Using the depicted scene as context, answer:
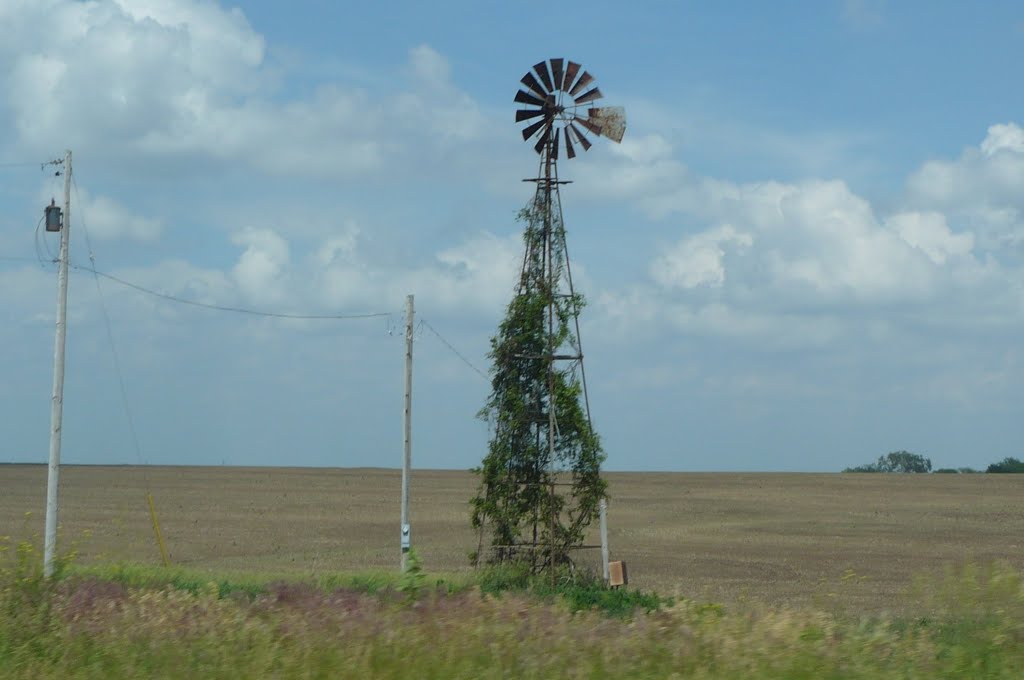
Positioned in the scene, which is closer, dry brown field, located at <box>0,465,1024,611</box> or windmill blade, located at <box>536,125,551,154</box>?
windmill blade, located at <box>536,125,551,154</box>

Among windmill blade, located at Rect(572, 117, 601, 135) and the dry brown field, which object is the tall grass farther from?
windmill blade, located at Rect(572, 117, 601, 135)

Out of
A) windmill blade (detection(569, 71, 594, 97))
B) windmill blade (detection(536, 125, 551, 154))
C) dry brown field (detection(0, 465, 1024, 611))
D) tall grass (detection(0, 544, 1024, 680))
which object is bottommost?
dry brown field (detection(0, 465, 1024, 611))

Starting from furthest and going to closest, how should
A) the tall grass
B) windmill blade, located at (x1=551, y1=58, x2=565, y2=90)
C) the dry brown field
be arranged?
the dry brown field, windmill blade, located at (x1=551, y1=58, x2=565, y2=90), the tall grass

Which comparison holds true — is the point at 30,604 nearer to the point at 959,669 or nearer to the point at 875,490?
the point at 959,669

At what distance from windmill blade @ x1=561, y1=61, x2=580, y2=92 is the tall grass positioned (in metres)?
16.0

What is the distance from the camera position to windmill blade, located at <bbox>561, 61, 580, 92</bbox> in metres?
23.9

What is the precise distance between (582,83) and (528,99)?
1143 millimetres

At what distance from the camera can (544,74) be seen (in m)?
24.0

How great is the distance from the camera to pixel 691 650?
7801 millimetres

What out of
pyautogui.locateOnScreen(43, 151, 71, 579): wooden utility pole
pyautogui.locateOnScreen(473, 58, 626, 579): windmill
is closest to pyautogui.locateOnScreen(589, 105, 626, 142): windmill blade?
pyautogui.locateOnScreen(473, 58, 626, 579): windmill

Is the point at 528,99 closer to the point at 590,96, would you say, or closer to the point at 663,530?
the point at 590,96

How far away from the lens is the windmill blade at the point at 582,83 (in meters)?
24.0

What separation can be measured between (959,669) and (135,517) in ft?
179

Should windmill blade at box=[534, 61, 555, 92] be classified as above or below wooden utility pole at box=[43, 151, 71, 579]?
above
